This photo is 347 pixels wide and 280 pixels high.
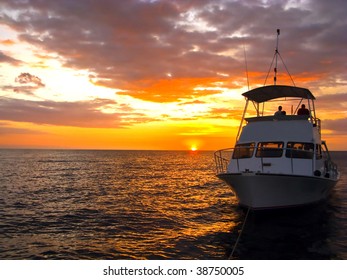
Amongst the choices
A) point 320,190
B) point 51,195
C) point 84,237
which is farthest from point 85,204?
point 320,190

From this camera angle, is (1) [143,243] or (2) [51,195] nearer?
(1) [143,243]

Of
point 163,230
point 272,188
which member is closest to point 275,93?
point 272,188

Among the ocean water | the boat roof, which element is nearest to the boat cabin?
the boat roof

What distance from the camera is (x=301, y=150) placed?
628 inches

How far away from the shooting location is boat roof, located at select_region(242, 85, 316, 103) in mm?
18750

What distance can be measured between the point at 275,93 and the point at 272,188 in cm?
742

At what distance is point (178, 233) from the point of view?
45.5ft

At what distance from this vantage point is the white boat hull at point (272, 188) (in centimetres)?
1447

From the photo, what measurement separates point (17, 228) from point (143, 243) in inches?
273

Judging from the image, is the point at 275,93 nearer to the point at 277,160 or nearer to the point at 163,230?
the point at 277,160

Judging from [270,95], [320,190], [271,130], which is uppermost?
[270,95]

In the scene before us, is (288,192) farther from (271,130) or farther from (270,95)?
(270,95)

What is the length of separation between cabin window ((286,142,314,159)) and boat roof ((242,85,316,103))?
11.1 ft
